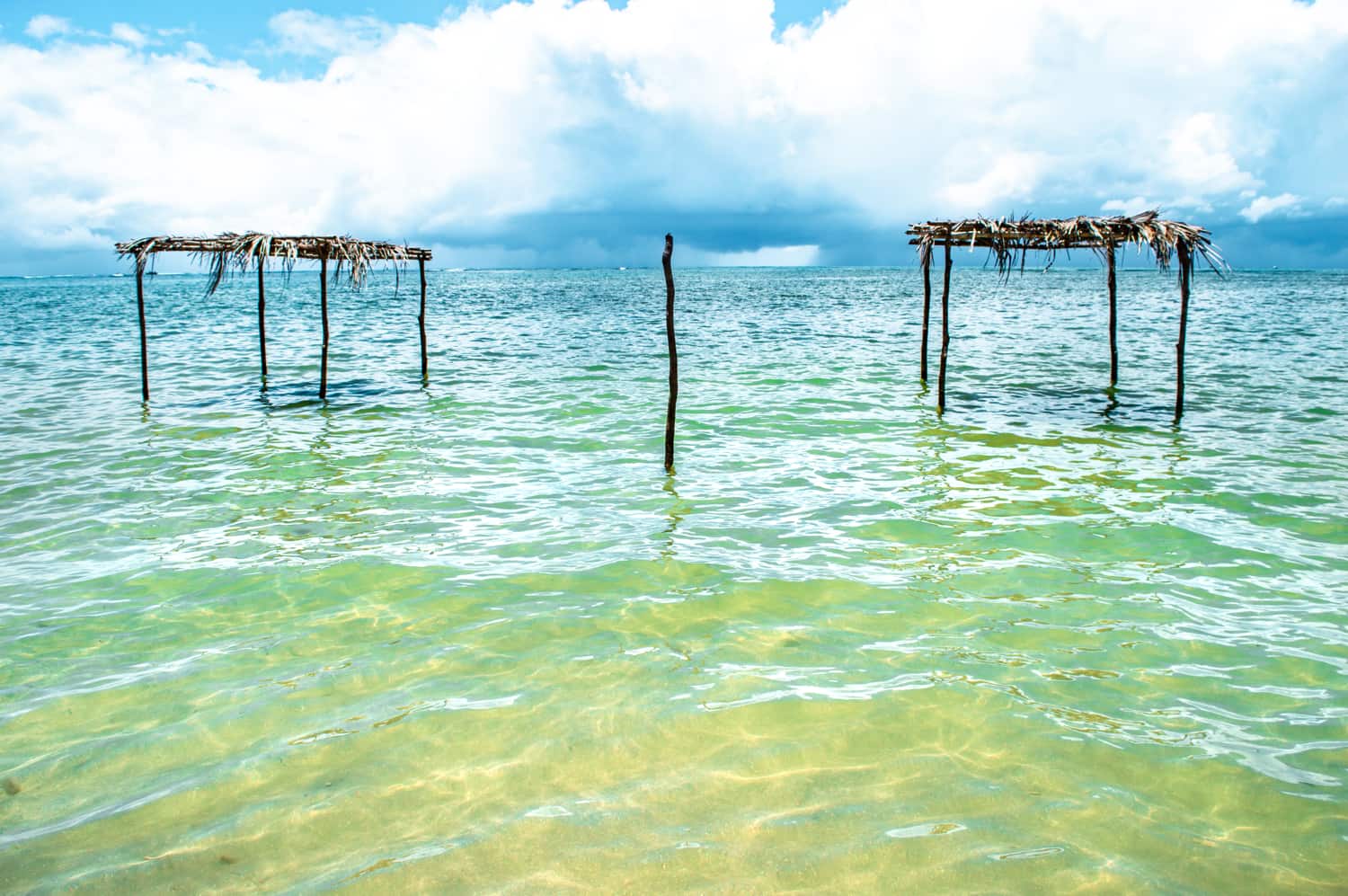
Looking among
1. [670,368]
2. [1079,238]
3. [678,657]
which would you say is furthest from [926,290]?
[678,657]

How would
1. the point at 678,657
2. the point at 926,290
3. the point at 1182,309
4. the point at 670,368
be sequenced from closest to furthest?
the point at 678,657 → the point at 670,368 → the point at 1182,309 → the point at 926,290

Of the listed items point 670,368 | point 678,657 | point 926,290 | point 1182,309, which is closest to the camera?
point 678,657

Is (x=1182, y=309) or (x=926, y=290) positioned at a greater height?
(x=926, y=290)

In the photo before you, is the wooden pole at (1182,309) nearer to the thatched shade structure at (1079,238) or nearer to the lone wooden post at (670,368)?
the thatched shade structure at (1079,238)

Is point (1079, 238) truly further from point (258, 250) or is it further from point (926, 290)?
point (258, 250)

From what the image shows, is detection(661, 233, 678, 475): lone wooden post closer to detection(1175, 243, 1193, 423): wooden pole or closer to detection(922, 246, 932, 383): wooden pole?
detection(922, 246, 932, 383): wooden pole

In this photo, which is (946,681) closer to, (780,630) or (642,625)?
(780,630)

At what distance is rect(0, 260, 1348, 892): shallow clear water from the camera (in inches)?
163

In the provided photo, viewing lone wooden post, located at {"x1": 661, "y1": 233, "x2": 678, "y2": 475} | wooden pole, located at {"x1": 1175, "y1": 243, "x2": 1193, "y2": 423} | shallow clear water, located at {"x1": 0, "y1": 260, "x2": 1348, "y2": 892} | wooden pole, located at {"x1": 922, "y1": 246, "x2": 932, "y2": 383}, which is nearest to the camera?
shallow clear water, located at {"x1": 0, "y1": 260, "x2": 1348, "y2": 892}

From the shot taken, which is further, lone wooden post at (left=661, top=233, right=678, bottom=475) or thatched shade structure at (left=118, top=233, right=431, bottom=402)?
thatched shade structure at (left=118, top=233, right=431, bottom=402)

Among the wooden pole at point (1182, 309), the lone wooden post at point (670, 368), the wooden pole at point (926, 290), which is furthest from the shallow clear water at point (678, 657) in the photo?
the wooden pole at point (926, 290)

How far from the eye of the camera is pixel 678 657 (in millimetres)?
6230

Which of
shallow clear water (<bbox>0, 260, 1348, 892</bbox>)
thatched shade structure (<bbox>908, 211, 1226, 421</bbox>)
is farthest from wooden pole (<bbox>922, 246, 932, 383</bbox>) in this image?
shallow clear water (<bbox>0, 260, 1348, 892</bbox>)

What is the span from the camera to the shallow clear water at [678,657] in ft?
13.6
